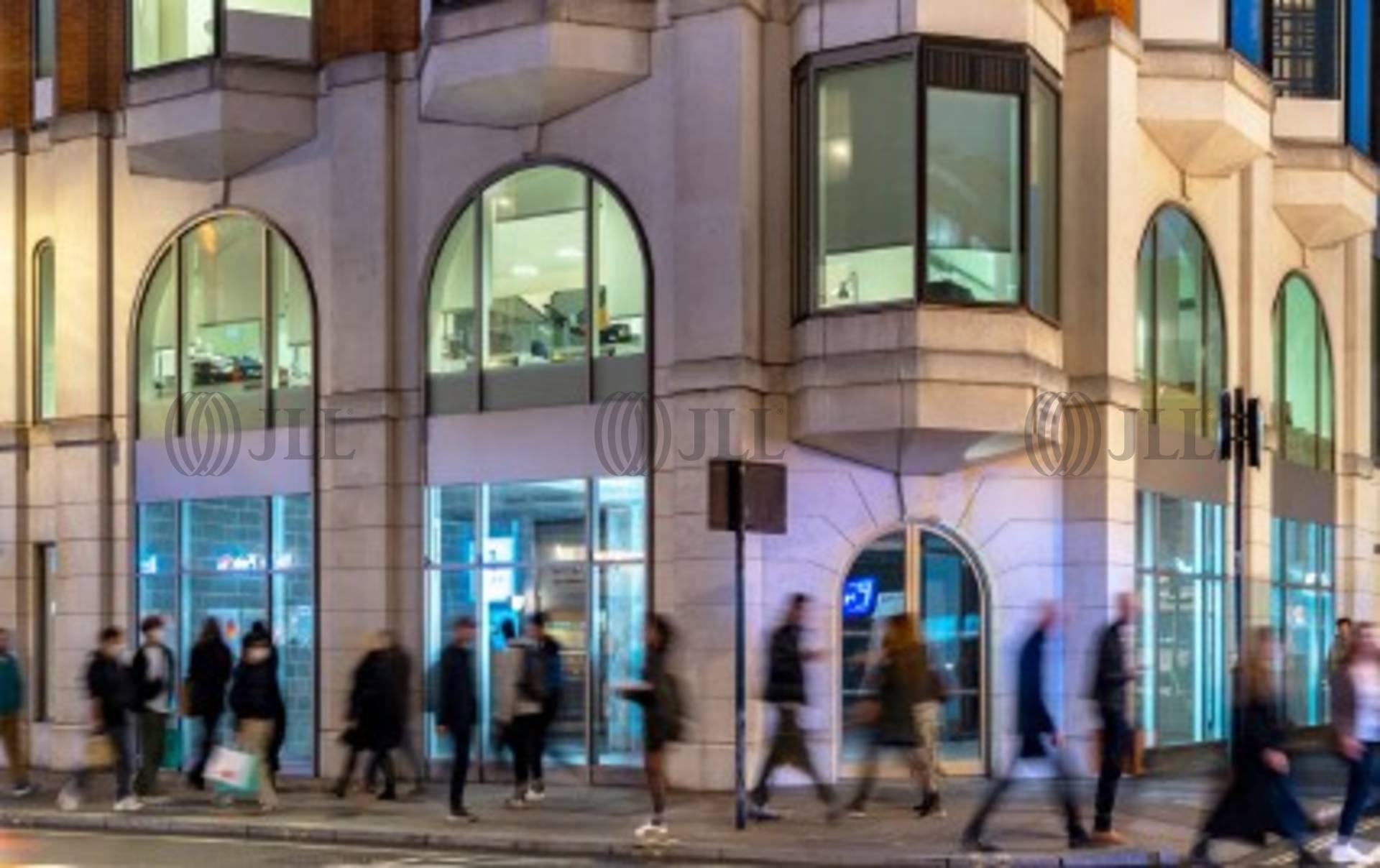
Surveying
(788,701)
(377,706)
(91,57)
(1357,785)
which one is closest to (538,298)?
(377,706)

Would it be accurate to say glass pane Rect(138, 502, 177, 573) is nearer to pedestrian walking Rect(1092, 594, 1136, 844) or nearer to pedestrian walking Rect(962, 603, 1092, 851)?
pedestrian walking Rect(962, 603, 1092, 851)

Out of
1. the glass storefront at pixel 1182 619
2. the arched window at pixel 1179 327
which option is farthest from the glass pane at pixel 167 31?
the glass storefront at pixel 1182 619

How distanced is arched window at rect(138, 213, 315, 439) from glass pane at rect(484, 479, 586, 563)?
297 cm

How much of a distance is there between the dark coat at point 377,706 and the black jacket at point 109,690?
7.27ft

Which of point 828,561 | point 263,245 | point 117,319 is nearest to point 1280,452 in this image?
point 828,561

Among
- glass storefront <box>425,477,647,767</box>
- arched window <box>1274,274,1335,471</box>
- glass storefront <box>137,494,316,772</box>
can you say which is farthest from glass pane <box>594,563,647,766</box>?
arched window <box>1274,274,1335,471</box>

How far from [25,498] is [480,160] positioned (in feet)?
27.8

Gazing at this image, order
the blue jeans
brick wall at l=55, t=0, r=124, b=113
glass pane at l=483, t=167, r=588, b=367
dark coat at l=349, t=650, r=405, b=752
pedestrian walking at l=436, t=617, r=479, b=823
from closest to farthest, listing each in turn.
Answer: the blue jeans < pedestrian walking at l=436, t=617, r=479, b=823 < dark coat at l=349, t=650, r=405, b=752 < glass pane at l=483, t=167, r=588, b=367 < brick wall at l=55, t=0, r=124, b=113

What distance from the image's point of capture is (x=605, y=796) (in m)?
19.8

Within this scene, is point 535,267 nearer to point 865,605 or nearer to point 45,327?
point 865,605

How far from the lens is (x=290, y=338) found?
23.7 m

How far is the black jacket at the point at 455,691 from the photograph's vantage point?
1814 centimetres

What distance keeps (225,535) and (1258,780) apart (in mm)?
14357

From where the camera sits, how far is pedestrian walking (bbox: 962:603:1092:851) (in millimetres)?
15234
